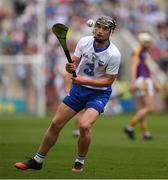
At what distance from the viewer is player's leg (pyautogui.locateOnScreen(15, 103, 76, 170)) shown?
12484mm

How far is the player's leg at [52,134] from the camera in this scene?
1248 cm

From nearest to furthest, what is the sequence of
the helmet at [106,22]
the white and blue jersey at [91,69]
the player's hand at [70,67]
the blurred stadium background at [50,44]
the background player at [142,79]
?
the player's hand at [70,67] < the helmet at [106,22] < the white and blue jersey at [91,69] < the background player at [142,79] < the blurred stadium background at [50,44]

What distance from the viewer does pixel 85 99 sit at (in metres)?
12.7

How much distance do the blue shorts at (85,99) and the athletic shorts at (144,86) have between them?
7.67m

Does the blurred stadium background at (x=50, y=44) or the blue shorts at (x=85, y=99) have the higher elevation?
the blue shorts at (x=85, y=99)

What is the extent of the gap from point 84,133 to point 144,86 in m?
8.32

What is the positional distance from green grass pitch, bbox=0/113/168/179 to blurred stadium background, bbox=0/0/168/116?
21.4 feet

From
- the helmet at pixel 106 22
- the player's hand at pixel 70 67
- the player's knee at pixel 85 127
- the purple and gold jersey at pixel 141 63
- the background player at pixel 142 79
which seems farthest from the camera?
the purple and gold jersey at pixel 141 63

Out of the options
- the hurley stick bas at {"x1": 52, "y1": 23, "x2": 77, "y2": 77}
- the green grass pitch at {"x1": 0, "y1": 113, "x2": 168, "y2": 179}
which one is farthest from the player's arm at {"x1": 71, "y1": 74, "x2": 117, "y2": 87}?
the green grass pitch at {"x1": 0, "y1": 113, "x2": 168, "y2": 179}

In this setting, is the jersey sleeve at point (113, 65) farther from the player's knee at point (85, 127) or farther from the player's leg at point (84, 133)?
the player's knee at point (85, 127)

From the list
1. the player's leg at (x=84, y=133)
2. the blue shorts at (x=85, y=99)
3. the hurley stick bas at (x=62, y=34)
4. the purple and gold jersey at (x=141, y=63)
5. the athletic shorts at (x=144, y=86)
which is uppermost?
the hurley stick bas at (x=62, y=34)

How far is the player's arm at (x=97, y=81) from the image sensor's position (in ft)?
40.6

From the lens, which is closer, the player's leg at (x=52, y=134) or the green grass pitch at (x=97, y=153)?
the green grass pitch at (x=97, y=153)

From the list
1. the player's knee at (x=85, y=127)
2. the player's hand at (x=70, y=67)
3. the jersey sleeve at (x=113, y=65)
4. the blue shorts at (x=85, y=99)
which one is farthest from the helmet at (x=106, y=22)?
the player's knee at (x=85, y=127)
